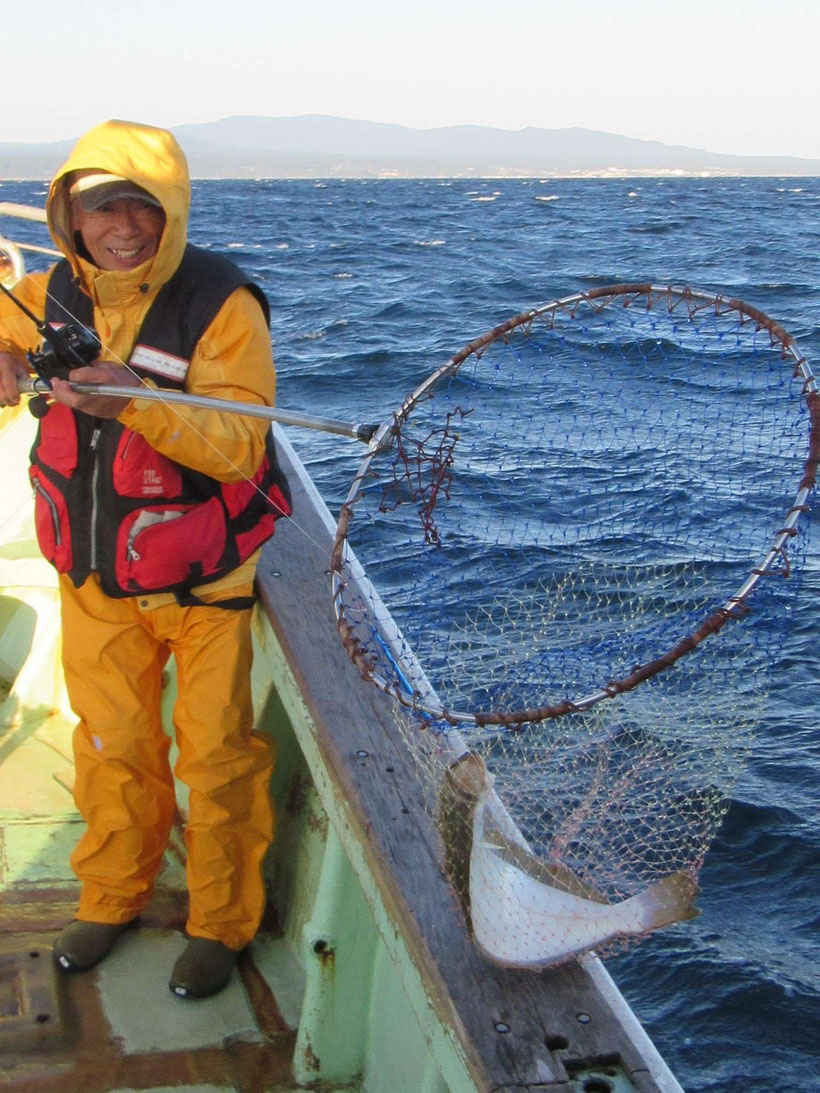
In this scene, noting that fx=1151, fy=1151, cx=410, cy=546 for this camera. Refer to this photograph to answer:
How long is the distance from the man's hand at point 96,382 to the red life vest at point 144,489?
15 centimetres

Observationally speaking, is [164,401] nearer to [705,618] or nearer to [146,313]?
[146,313]

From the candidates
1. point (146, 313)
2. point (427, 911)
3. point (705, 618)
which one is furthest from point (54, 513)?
point (705, 618)

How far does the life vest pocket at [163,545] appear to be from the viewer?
2.75 meters

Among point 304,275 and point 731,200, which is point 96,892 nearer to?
point 304,275

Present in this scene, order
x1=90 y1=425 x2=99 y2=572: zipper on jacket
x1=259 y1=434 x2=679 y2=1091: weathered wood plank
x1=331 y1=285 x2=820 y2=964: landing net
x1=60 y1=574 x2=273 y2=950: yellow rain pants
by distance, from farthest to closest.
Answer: x1=60 y1=574 x2=273 y2=950: yellow rain pants
x1=90 y1=425 x2=99 y2=572: zipper on jacket
x1=331 y1=285 x2=820 y2=964: landing net
x1=259 y1=434 x2=679 y2=1091: weathered wood plank

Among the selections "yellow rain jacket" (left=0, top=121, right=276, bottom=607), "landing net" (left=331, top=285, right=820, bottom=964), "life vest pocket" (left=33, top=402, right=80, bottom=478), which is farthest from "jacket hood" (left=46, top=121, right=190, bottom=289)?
"landing net" (left=331, top=285, right=820, bottom=964)

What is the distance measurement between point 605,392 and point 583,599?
238cm

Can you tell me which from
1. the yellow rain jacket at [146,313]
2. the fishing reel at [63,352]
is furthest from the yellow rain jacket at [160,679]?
the fishing reel at [63,352]

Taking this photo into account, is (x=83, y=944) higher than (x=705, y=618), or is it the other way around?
(x=705, y=618)

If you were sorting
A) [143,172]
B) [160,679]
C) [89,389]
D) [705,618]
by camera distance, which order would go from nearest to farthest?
[705,618]
[89,389]
[143,172]
[160,679]

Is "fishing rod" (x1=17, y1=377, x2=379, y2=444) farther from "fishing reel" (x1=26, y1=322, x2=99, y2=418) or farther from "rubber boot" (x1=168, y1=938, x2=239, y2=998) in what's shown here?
"rubber boot" (x1=168, y1=938, x2=239, y2=998)

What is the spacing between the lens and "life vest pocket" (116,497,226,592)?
9.04 feet

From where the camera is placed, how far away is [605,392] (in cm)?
754

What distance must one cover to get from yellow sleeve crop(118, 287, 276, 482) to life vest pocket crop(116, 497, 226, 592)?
0.51ft
